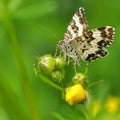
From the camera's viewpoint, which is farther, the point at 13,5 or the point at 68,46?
the point at 13,5

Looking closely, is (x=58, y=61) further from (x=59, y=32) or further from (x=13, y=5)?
(x=59, y=32)

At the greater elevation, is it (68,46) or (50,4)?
(50,4)

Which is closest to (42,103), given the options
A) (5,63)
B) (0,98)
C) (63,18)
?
(5,63)

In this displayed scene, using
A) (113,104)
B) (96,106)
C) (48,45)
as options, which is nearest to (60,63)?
(96,106)

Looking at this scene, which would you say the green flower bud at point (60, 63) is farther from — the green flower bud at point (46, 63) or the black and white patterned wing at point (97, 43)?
the black and white patterned wing at point (97, 43)

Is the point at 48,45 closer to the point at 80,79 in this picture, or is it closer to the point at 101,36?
the point at 101,36

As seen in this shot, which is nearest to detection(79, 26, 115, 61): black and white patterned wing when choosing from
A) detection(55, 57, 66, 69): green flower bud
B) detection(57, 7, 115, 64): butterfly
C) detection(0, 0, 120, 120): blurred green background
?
detection(57, 7, 115, 64): butterfly
